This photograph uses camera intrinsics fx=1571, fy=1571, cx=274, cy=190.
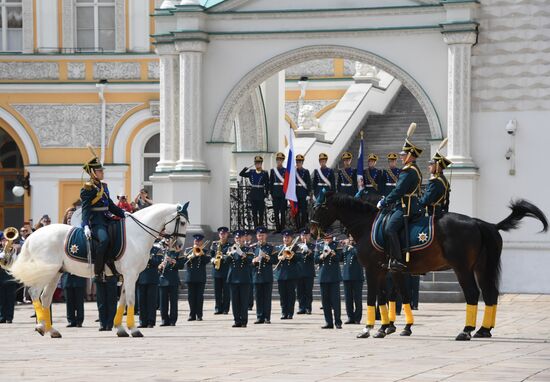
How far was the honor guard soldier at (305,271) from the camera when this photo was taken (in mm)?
26531

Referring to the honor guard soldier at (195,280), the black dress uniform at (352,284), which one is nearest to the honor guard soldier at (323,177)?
the honor guard soldier at (195,280)

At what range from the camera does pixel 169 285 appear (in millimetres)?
25422

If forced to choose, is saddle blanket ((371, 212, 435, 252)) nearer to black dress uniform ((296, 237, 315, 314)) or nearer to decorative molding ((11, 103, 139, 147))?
black dress uniform ((296, 237, 315, 314))

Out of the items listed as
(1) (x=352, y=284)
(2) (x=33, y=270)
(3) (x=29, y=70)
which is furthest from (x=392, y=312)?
(3) (x=29, y=70)

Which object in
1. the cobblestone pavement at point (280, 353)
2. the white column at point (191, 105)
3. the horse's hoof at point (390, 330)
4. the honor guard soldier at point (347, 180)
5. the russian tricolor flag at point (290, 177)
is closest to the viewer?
the cobblestone pavement at point (280, 353)

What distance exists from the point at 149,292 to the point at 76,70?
1668cm

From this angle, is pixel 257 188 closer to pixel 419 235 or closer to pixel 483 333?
pixel 419 235

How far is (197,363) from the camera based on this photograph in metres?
16.8

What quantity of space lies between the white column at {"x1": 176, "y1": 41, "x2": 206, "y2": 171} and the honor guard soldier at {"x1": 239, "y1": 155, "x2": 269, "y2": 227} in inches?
39.5

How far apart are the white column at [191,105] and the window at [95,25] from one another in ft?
31.0

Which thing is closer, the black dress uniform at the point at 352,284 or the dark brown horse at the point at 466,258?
the dark brown horse at the point at 466,258

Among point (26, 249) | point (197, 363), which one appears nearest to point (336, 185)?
point (26, 249)

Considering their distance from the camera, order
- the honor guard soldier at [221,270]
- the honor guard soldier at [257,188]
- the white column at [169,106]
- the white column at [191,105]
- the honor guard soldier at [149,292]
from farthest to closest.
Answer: the white column at [169,106] < the honor guard soldier at [257,188] < the white column at [191,105] < the honor guard soldier at [221,270] < the honor guard soldier at [149,292]

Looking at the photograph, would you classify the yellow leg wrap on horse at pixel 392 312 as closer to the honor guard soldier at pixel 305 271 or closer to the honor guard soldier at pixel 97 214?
the honor guard soldier at pixel 97 214
